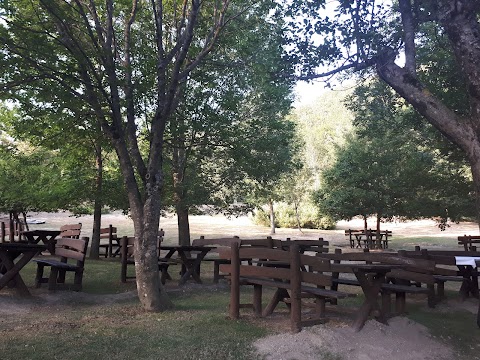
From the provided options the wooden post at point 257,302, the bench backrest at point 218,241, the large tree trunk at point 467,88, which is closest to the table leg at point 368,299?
the wooden post at point 257,302

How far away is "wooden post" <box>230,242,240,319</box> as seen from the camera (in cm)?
637

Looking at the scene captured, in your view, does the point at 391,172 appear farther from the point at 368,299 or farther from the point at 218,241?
the point at 368,299

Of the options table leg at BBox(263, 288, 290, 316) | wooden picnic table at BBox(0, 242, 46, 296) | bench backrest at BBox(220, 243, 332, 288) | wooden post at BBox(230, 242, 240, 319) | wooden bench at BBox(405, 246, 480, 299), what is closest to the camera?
bench backrest at BBox(220, 243, 332, 288)

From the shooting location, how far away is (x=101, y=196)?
14156 millimetres

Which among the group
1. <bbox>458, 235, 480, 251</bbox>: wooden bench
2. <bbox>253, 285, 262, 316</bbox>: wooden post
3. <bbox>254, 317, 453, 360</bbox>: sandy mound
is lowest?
<bbox>254, 317, 453, 360</bbox>: sandy mound

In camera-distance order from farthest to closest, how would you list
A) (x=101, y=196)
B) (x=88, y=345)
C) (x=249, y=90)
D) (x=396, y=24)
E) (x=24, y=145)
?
(x=24, y=145), (x=249, y=90), (x=101, y=196), (x=396, y=24), (x=88, y=345)

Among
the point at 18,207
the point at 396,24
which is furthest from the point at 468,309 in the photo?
the point at 18,207

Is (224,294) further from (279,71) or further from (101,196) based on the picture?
(101,196)

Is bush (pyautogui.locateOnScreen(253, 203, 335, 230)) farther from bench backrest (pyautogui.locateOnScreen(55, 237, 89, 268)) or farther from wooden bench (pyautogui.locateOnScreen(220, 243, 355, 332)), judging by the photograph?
wooden bench (pyautogui.locateOnScreen(220, 243, 355, 332))

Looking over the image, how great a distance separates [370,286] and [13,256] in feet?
20.1

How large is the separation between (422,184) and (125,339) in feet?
44.3

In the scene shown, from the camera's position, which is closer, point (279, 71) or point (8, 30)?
point (8, 30)

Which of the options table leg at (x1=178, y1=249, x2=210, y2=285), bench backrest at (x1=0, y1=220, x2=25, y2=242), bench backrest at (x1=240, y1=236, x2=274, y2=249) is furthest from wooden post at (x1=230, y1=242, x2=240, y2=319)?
bench backrest at (x1=0, y1=220, x2=25, y2=242)

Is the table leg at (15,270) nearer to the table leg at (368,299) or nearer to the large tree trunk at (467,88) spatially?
the table leg at (368,299)
